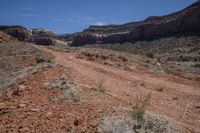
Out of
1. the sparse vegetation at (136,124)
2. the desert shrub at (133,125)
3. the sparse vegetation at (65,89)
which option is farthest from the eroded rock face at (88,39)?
the desert shrub at (133,125)

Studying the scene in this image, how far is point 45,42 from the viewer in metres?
111

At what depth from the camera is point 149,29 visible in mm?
92062

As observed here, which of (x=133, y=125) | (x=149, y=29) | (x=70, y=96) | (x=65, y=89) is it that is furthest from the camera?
(x=149, y=29)

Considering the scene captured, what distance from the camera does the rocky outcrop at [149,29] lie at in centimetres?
7894

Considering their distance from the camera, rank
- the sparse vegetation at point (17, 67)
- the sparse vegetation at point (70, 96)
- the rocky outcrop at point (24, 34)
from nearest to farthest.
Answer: the sparse vegetation at point (70, 96) < the sparse vegetation at point (17, 67) < the rocky outcrop at point (24, 34)

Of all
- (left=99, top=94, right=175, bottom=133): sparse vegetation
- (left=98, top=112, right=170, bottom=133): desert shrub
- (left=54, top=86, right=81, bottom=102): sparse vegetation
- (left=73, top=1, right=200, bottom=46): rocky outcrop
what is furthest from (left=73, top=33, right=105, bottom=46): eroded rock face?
(left=98, top=112, right=170, bottom=133): desert shrub

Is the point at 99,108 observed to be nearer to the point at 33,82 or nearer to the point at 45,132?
the point at 45,132

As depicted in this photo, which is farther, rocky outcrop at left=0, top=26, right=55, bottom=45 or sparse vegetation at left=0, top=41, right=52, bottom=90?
rocky outcrop at left=0, top=26, right=55, bottom=45

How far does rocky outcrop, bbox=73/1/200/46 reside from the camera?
7894 cm

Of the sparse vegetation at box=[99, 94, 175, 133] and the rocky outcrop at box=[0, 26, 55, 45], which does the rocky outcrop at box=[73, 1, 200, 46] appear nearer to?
the rocky outcrop at box=[0, 26, 55, 45]

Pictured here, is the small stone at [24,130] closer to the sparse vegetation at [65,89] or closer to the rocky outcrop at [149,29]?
the sparse vegetation at [65,89]

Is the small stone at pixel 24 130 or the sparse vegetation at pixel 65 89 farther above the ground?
the sparse vegetation at pixel 65 89

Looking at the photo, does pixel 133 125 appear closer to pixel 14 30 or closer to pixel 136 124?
pixel 136 124

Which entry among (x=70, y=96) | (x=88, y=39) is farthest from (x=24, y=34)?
(x=70, y=96)
